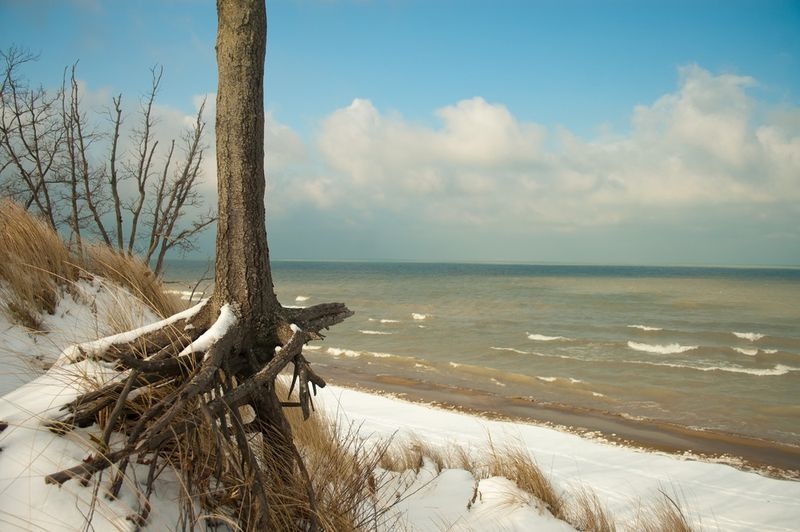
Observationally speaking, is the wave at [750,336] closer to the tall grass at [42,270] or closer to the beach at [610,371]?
the beach at [610,371]

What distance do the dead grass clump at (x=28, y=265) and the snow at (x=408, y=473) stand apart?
0.16 metres

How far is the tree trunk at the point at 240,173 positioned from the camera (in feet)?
10.1

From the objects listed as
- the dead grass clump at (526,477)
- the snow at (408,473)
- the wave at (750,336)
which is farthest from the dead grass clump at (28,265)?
the wave at (750,336)

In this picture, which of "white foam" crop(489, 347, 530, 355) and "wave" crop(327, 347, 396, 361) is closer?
"wave" crop(327, 347, 396, 361)

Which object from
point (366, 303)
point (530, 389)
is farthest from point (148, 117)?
point (366, 303)

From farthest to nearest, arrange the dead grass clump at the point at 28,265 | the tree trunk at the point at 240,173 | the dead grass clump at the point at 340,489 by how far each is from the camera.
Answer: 1. the dead grass clump at the point at 28,265
2. the tree trunk at the point at 240,173
3. the dead grass clump at the point at 340,489

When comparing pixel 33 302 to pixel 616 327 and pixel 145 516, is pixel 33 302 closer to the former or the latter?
pixel 145 516

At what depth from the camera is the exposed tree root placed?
232 cm

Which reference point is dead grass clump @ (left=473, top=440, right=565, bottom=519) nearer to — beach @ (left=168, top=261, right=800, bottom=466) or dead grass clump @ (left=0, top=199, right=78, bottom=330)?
dead grass clump @ (left=0, top=199, right=78, bottom=330)

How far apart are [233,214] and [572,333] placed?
20109 millimetres

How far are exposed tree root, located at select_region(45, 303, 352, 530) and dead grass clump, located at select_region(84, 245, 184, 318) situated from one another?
324 centimetres

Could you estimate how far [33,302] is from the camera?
4.69 meters

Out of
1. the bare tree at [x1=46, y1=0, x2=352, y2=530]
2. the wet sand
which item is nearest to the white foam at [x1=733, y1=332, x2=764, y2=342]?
the wet sand

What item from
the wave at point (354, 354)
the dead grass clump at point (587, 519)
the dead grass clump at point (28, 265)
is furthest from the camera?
the wave at point (354, 354)
